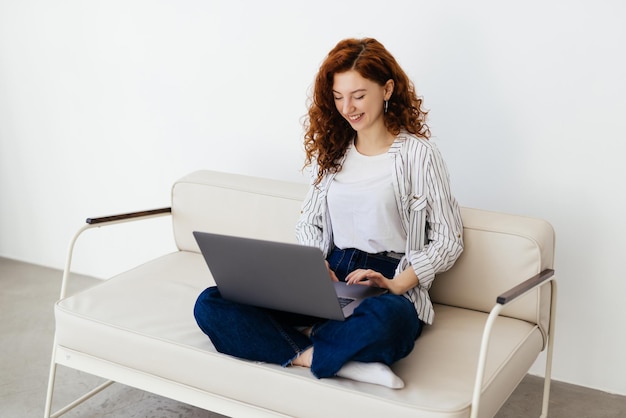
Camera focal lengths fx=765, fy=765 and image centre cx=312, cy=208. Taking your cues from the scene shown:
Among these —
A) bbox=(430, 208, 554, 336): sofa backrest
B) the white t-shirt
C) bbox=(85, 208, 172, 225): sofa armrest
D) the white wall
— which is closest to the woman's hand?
the white t-shirt

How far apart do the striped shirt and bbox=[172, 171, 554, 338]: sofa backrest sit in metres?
0.10

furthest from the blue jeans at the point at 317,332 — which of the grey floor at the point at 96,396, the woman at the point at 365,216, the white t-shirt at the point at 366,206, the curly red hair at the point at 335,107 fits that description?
the grey floor at the point at 96,396

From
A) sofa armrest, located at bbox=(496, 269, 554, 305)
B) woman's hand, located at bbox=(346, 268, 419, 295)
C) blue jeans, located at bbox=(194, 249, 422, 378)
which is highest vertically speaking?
sofa armrest, located at bbox=(496, 269, 554, 305)

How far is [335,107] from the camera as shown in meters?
2.47

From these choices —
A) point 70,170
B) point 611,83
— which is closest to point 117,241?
point 70,170

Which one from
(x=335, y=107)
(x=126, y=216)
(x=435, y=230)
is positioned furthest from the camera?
(x=126, y=216)

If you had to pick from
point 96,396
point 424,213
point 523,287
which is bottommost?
point 96,396

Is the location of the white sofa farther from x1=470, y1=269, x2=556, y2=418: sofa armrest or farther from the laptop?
the laptop

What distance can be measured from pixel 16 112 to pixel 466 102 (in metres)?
2.42

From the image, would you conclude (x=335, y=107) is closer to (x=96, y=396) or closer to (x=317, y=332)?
(x=317, y=332)

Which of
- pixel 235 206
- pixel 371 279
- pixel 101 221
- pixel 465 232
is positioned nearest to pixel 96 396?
pixel 101 221

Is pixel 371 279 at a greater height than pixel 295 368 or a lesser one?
greater

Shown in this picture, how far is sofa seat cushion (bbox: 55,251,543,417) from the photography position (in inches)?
76.0

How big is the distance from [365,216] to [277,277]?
461mm
